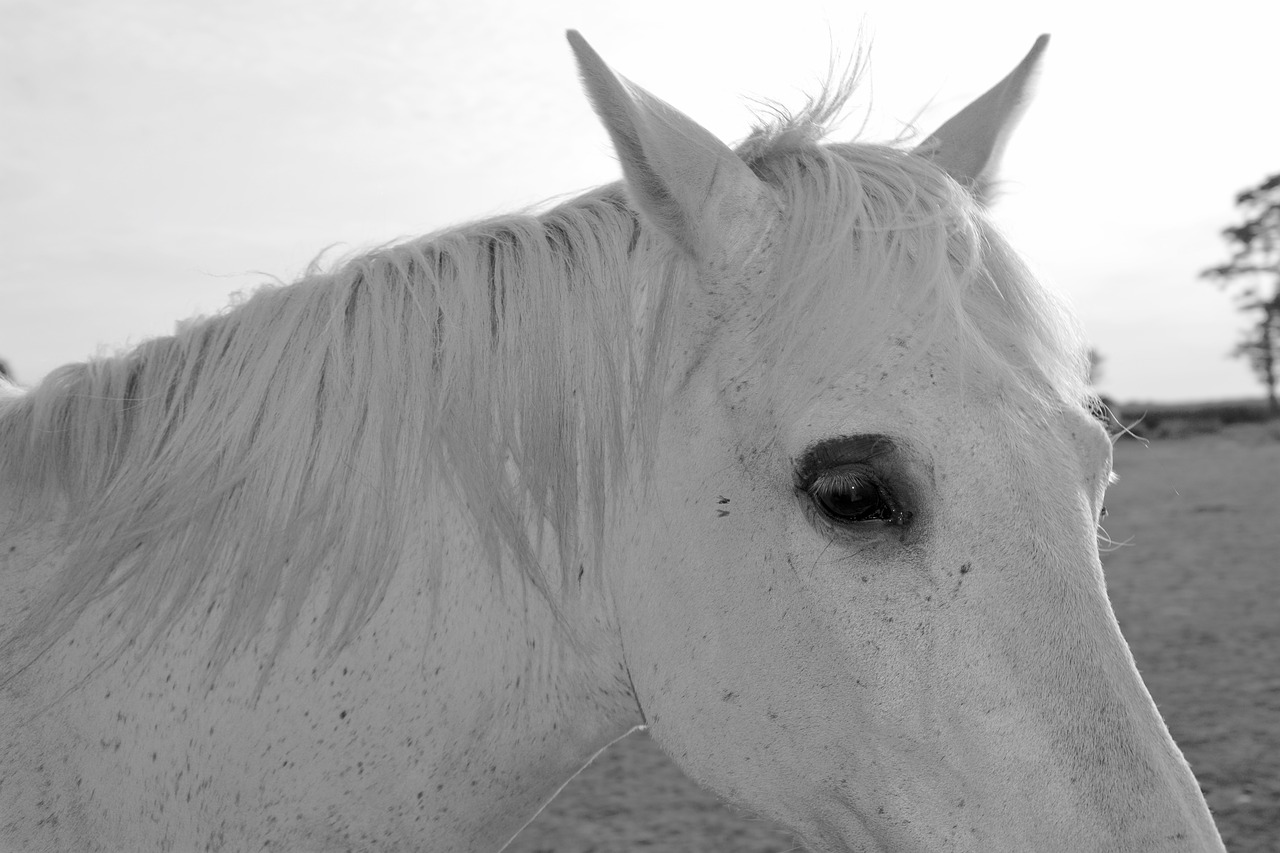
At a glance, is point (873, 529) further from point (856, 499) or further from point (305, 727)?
point (305, 727)

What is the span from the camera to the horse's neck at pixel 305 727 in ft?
5.13

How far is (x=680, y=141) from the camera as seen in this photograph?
1567 mm

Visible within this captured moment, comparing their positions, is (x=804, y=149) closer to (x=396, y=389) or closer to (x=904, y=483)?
(x=904, y=483)

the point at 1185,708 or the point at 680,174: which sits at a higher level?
the point at 680,174

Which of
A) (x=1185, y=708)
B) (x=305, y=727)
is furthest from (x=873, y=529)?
(x=1185, y=708)

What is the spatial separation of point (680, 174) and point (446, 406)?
0.59 metres

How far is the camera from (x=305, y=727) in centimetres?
156

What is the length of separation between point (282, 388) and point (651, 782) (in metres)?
4.26

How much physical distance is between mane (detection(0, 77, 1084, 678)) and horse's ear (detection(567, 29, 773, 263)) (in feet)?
0.24

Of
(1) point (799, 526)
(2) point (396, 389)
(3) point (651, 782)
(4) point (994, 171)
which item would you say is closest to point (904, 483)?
(1) point (799, 526)

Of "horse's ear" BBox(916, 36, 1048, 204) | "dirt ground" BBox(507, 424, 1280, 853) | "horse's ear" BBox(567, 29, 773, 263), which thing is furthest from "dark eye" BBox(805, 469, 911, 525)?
"dirt ground" BBox(507, 424, 1280, 853)

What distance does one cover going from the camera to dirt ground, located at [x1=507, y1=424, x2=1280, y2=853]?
175 inches

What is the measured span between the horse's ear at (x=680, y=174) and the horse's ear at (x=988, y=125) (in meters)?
0.64

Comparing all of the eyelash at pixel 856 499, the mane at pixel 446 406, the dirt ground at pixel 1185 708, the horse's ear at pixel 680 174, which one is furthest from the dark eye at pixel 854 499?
the dirt ground at pixel 1185 708
